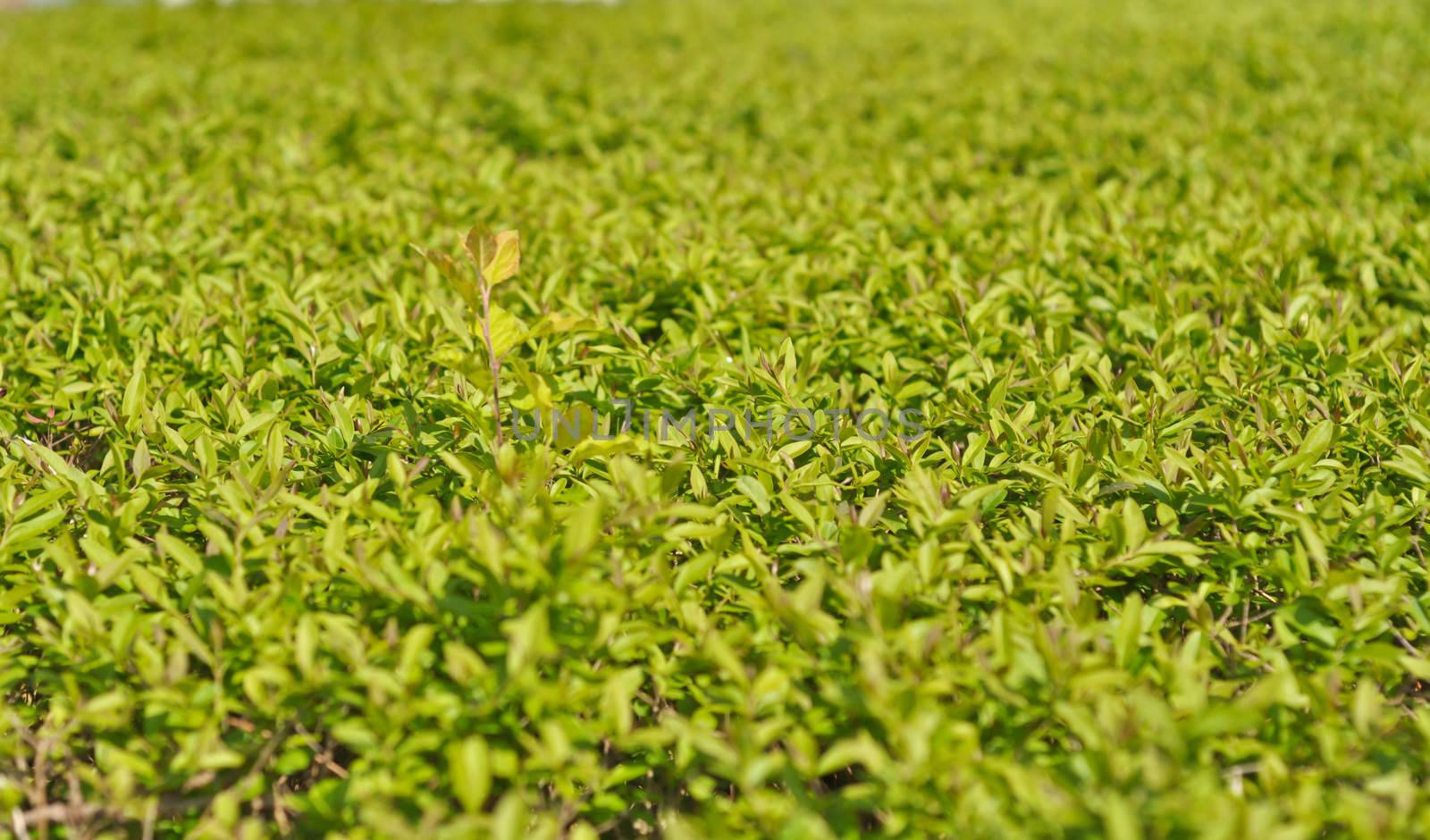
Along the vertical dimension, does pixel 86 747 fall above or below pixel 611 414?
below

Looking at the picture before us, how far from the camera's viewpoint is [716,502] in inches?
91.0

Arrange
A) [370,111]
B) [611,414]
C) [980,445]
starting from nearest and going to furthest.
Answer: [980,445], [611,414], [370,111]

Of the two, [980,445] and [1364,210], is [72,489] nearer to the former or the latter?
[980,445]

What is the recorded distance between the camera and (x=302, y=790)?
79.7 inches

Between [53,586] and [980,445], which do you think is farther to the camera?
[980,445]

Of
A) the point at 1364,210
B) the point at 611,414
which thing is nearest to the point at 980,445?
the point at 611,414

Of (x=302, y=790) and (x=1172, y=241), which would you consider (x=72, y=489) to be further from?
(x=1172, y=241)

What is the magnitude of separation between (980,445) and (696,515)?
2.68 ft

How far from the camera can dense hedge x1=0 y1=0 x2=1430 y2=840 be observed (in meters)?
1.73

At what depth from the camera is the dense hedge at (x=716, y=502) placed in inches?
68.1

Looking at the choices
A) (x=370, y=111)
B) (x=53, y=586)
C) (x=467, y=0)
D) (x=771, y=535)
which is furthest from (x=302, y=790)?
(x=467, y=0)

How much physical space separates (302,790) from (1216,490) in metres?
2.10

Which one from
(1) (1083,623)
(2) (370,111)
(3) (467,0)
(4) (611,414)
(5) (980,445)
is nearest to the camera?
(1) (1083,623)

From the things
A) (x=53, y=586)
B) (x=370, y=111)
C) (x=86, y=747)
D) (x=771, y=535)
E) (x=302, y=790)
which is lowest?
(x=302, y=790)
